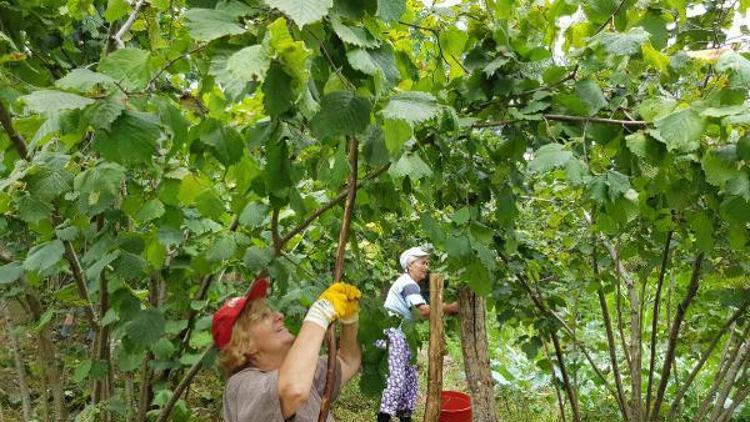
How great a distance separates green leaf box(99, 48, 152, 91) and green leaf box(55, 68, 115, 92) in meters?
0.04

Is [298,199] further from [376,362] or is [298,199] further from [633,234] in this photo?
[633,234]

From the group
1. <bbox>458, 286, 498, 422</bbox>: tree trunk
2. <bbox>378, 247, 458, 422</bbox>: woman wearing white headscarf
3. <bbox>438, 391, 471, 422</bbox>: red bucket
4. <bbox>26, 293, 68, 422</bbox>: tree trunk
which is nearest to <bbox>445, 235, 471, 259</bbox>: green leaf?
<bbox>26, 293, 68, 422</bbox>: tree trunk

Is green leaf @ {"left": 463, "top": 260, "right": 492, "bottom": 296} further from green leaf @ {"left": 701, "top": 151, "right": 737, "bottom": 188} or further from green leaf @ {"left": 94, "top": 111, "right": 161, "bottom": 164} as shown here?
green leaf @ {"left": 94, "top": 111, "right": 161, "bottom": 164}

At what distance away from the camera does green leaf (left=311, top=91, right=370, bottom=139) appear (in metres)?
0.96

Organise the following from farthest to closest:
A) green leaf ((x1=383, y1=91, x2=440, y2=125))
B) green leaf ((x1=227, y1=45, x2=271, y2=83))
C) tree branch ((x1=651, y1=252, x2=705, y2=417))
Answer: tree branch ((x1=651, y1=252, x2=705, y2=417)), green leaf ((x1=383, y1=91, x2=440, y2=125)), green leaf ((x1=227, y1=45, x2=271, y2=83))

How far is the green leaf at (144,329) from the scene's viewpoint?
166cm

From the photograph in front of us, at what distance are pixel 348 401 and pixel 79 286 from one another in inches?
180

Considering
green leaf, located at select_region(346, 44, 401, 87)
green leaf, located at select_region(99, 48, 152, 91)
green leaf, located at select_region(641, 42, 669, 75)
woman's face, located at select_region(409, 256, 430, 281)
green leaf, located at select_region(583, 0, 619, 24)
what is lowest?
green leaf, located at select_region(99, 48, 152, 91)

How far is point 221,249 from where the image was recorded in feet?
6.02

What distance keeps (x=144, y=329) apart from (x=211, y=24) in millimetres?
1110

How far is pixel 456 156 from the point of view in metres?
1.93

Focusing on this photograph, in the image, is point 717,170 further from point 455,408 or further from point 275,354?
point 455,408

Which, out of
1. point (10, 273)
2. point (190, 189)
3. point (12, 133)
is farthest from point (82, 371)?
point (190, 189)

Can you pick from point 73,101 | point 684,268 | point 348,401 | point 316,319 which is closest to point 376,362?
point 316,319
